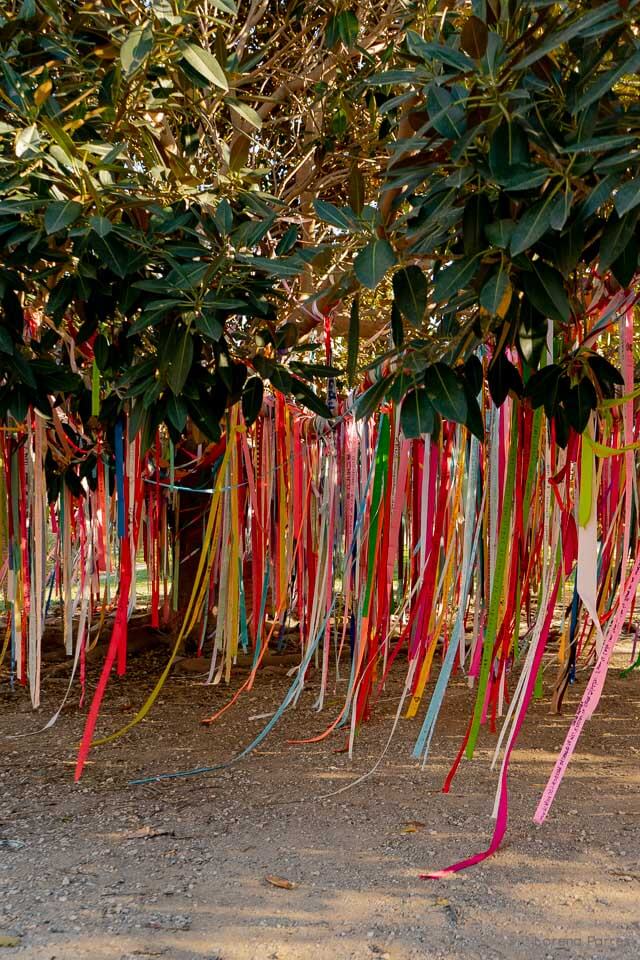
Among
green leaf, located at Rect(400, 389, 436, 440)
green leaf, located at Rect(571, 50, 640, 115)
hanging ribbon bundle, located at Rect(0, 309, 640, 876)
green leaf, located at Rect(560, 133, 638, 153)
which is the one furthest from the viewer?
hanging ribbon bundle, located at Rect(0, 309, 640, 876)

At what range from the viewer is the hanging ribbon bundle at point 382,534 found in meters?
2.21

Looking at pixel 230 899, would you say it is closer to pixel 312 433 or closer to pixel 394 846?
pixel 394 846

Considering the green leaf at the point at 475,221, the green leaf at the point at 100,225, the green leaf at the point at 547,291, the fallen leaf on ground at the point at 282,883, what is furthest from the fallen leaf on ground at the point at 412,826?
the green leaf at the point at 100,225

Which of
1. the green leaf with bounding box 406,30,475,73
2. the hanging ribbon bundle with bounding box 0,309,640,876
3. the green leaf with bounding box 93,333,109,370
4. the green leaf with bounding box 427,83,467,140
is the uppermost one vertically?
the green leaf with bounding box 406,30,475,73

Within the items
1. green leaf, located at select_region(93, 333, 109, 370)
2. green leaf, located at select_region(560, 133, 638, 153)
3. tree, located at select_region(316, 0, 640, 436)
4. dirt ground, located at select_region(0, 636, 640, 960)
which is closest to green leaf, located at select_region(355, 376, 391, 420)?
tree, located at select_region(316, 0, 640, 436)

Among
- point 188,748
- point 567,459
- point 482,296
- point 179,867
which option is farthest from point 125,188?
point 188,748

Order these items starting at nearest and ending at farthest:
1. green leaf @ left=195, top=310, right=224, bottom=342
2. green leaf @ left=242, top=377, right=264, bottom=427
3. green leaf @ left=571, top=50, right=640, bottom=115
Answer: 1. green leaf @ left=571, top=50, right=640, bottom=115
2. green leaf @ left=195, top=310, right=224, bottom=342
3. green leaf @ left=242, top=377, right=264, bottom=427

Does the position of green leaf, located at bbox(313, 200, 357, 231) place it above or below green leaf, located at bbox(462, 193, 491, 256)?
above

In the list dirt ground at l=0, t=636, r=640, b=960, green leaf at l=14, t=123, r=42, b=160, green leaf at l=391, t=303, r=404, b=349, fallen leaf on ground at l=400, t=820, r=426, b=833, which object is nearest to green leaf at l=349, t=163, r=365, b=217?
green leaf at l=391, t=303, r=404, b=349

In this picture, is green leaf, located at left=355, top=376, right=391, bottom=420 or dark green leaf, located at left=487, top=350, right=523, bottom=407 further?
dark green leaf, located at left=487, top=350, right=523, bottom=407

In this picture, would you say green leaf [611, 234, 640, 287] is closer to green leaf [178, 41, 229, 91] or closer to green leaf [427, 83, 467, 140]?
green leaf [427, 83, 467, 140]

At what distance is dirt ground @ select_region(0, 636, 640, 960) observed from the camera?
1863 millimetres

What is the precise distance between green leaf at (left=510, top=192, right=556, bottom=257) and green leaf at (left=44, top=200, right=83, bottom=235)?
3.18 ft

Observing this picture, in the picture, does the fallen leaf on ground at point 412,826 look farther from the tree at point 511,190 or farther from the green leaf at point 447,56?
the green leaf at point 447,56
